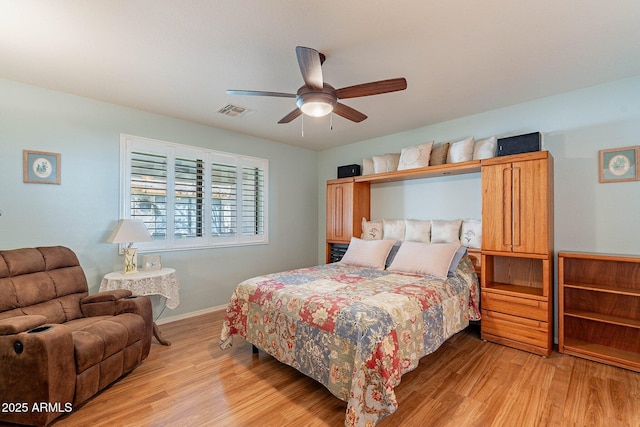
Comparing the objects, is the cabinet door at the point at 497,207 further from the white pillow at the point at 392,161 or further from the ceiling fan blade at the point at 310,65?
the ceiling fan blade at the point at 310,65

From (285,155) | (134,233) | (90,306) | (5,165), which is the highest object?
(285,155)

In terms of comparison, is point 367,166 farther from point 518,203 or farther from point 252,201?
point 518,203

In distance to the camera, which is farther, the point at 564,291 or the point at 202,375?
the point at 564,291

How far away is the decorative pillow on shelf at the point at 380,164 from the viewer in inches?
165

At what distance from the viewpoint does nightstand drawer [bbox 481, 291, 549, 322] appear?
2715 millimetres

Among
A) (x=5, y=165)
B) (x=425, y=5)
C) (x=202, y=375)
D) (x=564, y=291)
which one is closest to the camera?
(x=425, y=5)

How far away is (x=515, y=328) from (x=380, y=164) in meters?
2.57

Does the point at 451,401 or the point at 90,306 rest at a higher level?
the point at 90,306

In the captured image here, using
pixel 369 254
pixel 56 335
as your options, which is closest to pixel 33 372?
pixel 56 335

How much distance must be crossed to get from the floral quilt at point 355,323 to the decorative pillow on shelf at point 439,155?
1375mm

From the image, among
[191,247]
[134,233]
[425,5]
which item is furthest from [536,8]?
[191,247]

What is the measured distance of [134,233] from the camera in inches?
116

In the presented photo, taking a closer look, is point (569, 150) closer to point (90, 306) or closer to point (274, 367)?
point (274, 367)

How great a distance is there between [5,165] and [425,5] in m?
3.82
